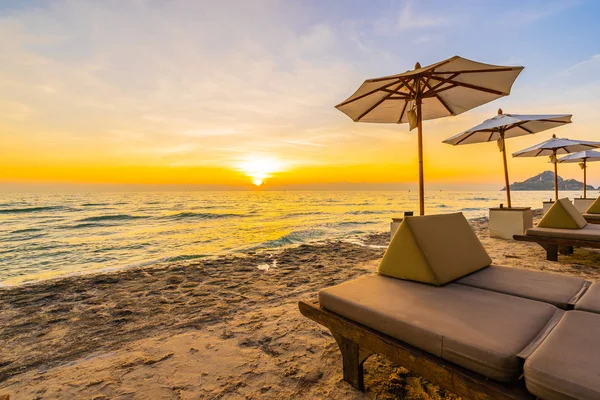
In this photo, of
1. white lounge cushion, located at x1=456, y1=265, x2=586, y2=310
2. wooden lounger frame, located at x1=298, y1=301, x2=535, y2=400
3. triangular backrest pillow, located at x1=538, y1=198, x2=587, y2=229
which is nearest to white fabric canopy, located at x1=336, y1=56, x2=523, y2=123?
triangular backrest pillow, located at x1=538, y1=198, x2=587, y2=229

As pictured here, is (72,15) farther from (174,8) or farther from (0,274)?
(0,274)

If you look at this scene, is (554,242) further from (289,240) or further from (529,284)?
(289,240)

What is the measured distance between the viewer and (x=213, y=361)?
235 centimetres

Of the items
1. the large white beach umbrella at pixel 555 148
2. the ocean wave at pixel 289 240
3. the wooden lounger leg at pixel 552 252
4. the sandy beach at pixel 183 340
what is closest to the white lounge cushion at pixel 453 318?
the sandy beach at pixel 183 340

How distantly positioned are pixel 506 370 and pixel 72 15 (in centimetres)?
945

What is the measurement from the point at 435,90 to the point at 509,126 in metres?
4.38

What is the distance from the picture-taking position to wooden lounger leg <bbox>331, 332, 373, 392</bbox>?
1.88m

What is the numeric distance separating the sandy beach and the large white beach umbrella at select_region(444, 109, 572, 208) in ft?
11.4

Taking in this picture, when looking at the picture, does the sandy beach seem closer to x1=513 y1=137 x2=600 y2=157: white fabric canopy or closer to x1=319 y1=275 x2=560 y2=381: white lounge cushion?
x1=319 y1=275 x2=560 y2=381: white lounge cushion

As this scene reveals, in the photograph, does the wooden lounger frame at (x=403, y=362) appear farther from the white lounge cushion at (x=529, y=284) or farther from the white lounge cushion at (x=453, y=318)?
the white lounge cushion at (x=529, y=284)

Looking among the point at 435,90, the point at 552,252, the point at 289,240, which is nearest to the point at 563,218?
the point at 552,252

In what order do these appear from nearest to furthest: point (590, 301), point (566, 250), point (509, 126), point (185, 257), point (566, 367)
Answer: point (566, 367), point (590, 301), point (566, 250), point (509, 126), point (185, 257)

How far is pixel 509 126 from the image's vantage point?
7.73m

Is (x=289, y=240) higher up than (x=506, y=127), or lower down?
lower down
